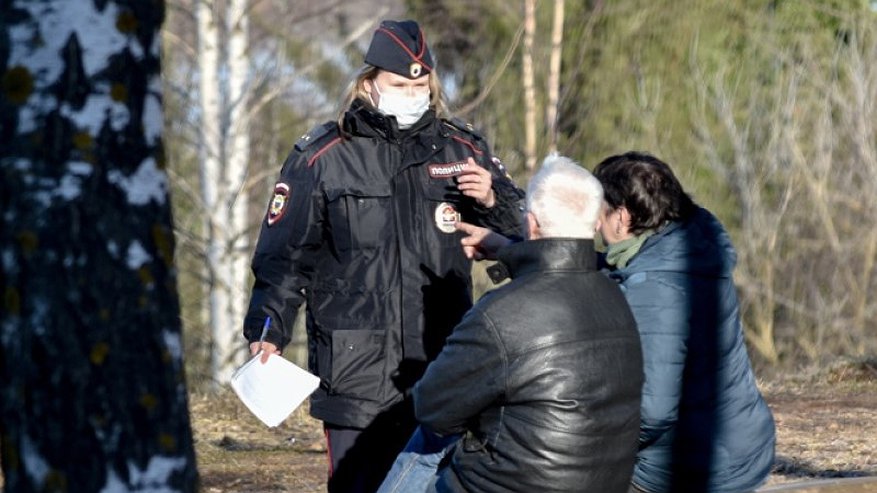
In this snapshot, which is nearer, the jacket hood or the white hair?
the white hair

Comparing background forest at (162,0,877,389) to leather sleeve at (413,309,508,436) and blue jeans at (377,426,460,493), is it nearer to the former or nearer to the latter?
blue jeans at (377,426,460,493)

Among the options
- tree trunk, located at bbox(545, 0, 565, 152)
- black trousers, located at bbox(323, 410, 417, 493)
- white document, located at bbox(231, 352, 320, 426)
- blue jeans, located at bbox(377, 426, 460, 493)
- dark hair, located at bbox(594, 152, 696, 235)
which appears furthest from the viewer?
tree trunk, located at bbox(545, 0, 565, 152)

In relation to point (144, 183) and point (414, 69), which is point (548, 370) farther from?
point (144, 183)

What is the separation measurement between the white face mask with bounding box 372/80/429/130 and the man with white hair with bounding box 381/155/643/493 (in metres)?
0.87

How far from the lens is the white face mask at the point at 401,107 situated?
4.77 meters

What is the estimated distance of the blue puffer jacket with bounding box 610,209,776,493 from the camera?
4.25 metres

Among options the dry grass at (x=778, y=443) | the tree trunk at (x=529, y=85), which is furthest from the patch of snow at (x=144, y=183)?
the tree trunk at (x=529, y=85)

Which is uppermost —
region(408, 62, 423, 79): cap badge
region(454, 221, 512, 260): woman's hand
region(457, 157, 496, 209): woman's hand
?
region(408, 62, 423, 79): cap badge

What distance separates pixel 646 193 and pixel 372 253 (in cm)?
81

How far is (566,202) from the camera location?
394 cm

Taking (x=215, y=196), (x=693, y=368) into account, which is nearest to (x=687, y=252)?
(x=693, y=368)

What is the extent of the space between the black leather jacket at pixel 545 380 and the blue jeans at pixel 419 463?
0.90ft

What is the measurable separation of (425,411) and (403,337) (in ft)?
2.31

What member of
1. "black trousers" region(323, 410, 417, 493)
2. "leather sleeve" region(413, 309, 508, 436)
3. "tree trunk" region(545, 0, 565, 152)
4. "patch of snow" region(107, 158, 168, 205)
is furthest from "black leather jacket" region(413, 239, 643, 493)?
"tree trunk" region(545, 0, 565, 152)
